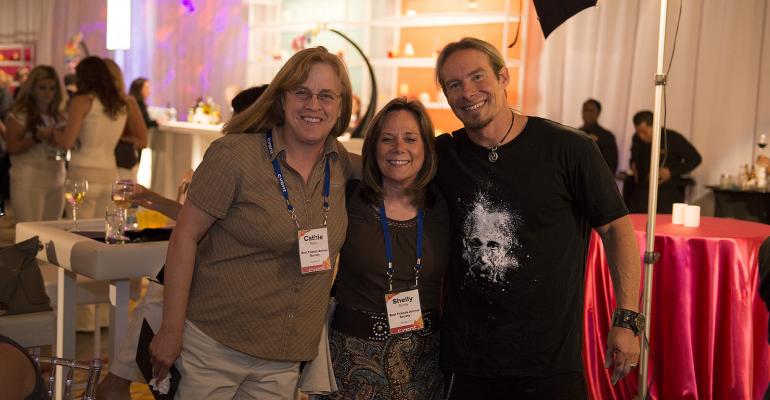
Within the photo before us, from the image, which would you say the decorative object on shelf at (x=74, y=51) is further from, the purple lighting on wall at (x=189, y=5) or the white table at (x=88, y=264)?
the white table at (x=88, y=264)

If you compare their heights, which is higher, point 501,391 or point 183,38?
point 183,38

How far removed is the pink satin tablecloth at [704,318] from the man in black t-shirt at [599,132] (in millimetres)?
3939

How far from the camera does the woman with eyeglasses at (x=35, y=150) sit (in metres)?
6.08

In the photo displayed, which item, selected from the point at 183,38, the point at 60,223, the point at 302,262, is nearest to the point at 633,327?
the point at 302,262

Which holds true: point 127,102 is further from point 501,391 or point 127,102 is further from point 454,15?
point 501,391

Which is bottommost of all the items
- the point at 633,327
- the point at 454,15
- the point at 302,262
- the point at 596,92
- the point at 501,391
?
the point at 501,391

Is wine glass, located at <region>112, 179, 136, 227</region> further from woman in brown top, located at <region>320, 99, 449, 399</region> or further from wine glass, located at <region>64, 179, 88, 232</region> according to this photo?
woman in brown top, located at <region>320, 99, 449, 399</region>

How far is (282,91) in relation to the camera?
2.09 meters

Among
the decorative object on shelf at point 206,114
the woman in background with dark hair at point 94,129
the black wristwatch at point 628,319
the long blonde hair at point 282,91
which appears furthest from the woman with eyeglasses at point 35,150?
the black wristwatch at point 628,319

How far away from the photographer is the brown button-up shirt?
6.53 feet

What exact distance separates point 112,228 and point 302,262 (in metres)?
1.25

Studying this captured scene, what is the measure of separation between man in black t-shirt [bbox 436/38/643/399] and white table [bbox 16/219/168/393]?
1.20 metres

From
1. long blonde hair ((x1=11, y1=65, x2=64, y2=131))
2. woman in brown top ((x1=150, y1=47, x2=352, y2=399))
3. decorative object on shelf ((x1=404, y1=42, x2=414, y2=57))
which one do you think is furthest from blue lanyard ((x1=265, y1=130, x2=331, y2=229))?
decorative object on shelf ((x1=404, y1=42, x2=414, y2=57))

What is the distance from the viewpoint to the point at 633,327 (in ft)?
7.02
